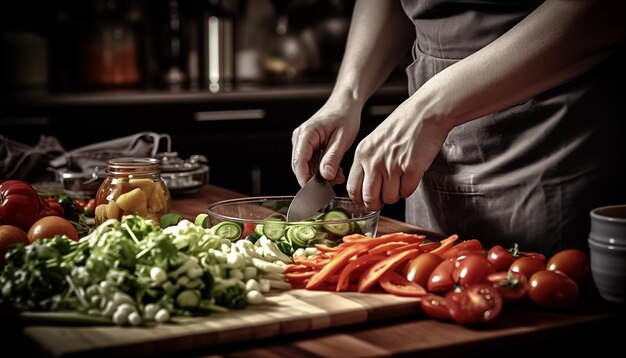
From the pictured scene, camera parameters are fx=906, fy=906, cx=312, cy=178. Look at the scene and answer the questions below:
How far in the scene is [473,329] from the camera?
1103 mm

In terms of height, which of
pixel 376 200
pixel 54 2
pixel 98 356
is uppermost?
pixel 54 2

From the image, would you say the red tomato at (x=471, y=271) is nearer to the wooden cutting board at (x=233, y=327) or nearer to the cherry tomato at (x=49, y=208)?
the wooden cutting board at (x=233, y=327)

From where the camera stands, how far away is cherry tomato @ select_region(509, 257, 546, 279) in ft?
4.02

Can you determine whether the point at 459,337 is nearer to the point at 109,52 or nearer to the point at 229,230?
the point at 229,230

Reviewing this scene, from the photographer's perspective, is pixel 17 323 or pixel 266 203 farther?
pixel 266 203

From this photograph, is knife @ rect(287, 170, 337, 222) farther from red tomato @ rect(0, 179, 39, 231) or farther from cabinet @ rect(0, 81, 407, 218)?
cabinet @ rect(0, 81, 407, 218)

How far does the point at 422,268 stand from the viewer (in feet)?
4.07

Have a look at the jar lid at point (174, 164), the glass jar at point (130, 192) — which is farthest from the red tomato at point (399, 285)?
the jar lid at point (174, 164)

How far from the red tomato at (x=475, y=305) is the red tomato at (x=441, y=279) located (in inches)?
2.3

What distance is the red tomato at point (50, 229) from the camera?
1.43 meters

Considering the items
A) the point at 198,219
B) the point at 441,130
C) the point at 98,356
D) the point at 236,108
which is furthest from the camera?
the point at 236,108

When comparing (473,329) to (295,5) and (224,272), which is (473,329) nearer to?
(224,272)

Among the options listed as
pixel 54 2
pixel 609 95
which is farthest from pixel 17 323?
pixel 54 2

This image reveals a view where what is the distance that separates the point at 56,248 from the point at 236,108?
2456 millimetres
